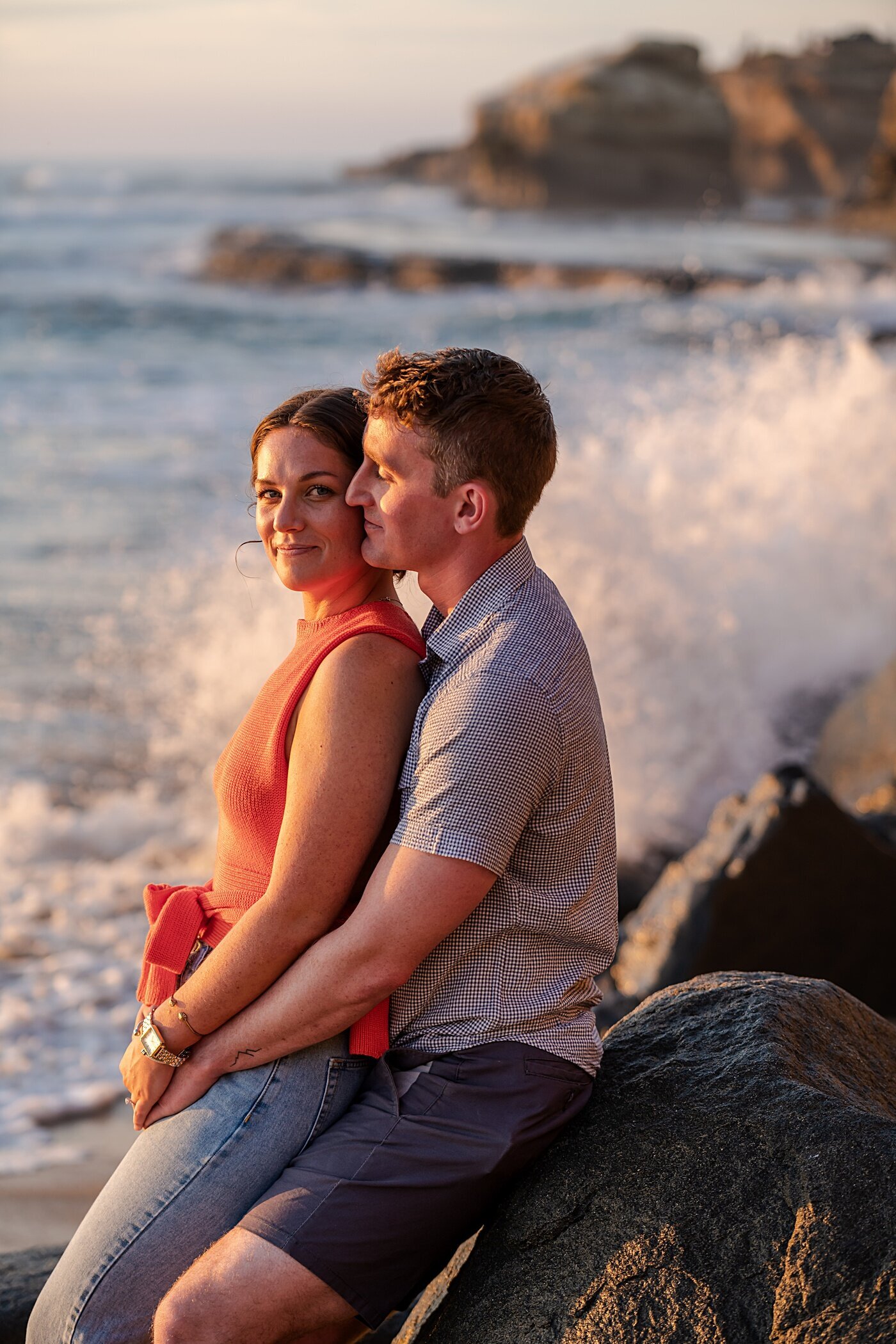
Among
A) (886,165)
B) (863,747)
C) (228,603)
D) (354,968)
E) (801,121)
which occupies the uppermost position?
(801,121)

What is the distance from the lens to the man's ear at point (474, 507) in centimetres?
198

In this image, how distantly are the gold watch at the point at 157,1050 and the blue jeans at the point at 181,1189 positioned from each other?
0.07 m

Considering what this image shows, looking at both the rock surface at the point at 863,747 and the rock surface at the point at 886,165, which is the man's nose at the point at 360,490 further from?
the rock surface at the point at 886,165

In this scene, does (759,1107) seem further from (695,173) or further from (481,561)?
(695,173)

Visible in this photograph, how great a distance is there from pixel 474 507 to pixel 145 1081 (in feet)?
3.25

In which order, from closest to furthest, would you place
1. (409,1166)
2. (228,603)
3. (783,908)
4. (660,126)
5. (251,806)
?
(409,1166), (251,806), (783,908), (228,603), (660,126)

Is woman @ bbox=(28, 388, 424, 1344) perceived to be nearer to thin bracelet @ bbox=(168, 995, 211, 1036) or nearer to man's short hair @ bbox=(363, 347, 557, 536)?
thin bracelet @ bbox=(168, 995, 211, 1036)

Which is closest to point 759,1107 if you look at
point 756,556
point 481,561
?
point 481,561

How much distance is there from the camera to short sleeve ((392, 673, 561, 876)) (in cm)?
185

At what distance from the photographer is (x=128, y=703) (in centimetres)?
745

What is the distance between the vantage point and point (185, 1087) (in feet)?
6.61

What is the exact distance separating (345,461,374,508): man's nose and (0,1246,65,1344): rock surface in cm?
166

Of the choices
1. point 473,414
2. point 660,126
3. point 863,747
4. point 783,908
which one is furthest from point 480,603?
point 660,126

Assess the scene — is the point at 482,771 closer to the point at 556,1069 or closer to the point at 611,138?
the point at 556,1069
